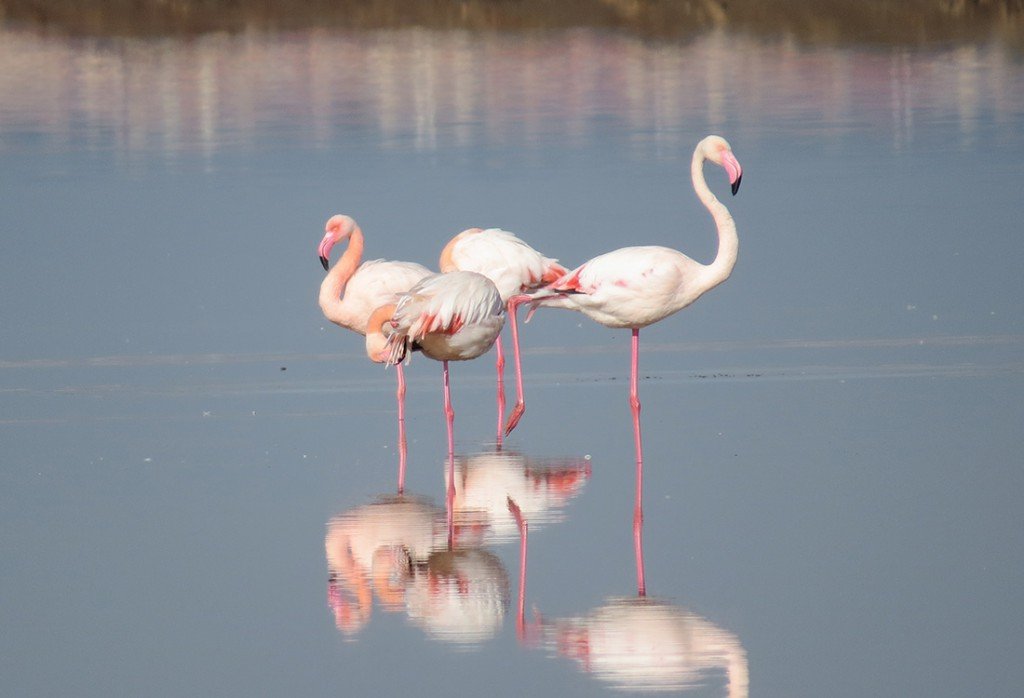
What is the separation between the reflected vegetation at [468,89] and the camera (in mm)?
19219

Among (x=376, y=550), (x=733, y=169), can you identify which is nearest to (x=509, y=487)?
(x=376, y=550)

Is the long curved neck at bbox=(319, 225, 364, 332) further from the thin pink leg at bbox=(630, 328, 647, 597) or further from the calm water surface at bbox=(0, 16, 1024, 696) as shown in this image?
the thin pink leg at bbox=(630, 328, 647, 597)

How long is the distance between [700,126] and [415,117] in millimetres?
3369

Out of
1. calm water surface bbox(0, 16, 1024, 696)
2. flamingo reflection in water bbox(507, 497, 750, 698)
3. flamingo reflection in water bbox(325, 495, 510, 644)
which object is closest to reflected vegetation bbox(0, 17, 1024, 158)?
calm water surface bbox(0, 16, 1024, 696)

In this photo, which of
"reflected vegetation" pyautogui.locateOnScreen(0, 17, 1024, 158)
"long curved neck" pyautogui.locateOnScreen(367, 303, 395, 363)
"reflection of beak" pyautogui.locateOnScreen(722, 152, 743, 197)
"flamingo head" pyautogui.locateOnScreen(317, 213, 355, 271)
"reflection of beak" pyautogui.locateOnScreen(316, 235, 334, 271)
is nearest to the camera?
"long curved neck" pyautogui.locateOnScreen(367, 303, 395, 363)

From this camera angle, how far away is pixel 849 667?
16.4 feet

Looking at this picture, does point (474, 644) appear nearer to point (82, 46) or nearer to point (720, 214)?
point (720, 214)

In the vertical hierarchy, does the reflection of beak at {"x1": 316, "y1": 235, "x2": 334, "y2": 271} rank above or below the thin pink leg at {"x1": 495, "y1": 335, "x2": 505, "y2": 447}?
above

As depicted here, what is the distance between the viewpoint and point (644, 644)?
17.1 feet

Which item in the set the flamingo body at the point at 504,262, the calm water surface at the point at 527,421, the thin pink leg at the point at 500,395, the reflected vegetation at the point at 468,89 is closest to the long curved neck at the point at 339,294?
the calm water surface at the point at 527,421

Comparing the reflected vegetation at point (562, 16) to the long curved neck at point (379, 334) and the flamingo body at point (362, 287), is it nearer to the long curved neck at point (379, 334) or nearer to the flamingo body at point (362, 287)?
the flamingo body at point (362, 287)

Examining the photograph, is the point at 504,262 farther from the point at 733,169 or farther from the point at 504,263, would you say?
the point at 733,169

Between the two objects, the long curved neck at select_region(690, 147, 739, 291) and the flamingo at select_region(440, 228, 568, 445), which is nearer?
the long curved neck at select_region(690, 147, 739, 291)

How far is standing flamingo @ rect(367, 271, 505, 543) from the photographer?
25.8 ft
